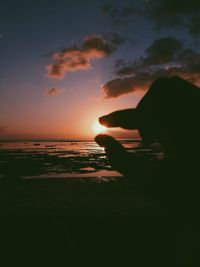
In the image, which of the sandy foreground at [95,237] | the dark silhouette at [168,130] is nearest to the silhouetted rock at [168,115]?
the dark silhouette at [168,130]

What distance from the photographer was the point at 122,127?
164cm

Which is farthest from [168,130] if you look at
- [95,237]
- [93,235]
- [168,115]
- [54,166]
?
[54,166]

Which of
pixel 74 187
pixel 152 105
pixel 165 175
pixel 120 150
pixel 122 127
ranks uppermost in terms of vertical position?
pixel 152 105

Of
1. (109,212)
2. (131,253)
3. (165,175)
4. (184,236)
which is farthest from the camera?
(109,212)

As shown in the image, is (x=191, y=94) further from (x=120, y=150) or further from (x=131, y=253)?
(x=131, y=253)

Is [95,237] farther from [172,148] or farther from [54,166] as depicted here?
[54,166]

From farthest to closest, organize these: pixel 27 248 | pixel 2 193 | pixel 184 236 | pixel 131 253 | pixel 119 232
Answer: pixel 2 193, pixel 119 232, pixel 27 248, pixel 131 253, pixel 184 236

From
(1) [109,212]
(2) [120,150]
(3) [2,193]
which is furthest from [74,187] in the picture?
(2) [120,150]

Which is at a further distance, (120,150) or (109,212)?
(109,212)

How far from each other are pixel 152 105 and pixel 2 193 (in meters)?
16.1

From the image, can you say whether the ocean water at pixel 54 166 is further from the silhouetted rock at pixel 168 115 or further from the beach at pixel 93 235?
the silhouetted rock at pixel 168 115

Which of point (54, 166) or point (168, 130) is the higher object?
point (168, 130)

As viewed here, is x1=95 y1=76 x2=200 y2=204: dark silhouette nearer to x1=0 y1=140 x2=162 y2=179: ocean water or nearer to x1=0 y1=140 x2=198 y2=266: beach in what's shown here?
x1=0 y1=140 x2=198 y2=266: beach

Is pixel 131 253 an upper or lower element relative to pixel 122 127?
lower
